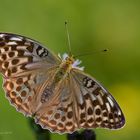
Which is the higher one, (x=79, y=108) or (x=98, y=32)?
(x=98, y=32)

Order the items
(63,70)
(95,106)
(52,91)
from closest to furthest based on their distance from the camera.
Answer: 1. (95,106)
2. (52,91)
3. (63,70)

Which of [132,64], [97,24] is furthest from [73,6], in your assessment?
[132,64]

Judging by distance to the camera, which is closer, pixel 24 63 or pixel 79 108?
pixel 79 108

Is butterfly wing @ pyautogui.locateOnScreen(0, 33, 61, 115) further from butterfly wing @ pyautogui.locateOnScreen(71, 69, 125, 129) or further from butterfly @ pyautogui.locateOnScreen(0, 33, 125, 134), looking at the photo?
butterfly wing @ pyautogui.locateOnScreen(71, 69, 125, 129)

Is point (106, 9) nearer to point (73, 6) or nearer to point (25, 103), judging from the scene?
point (73, 6)

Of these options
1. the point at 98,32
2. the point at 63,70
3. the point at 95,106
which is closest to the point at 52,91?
the point at 63,70

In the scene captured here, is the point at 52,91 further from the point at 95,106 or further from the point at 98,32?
the point at 98,32

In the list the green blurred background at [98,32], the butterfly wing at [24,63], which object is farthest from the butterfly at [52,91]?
the green blurred background at [98,32]
